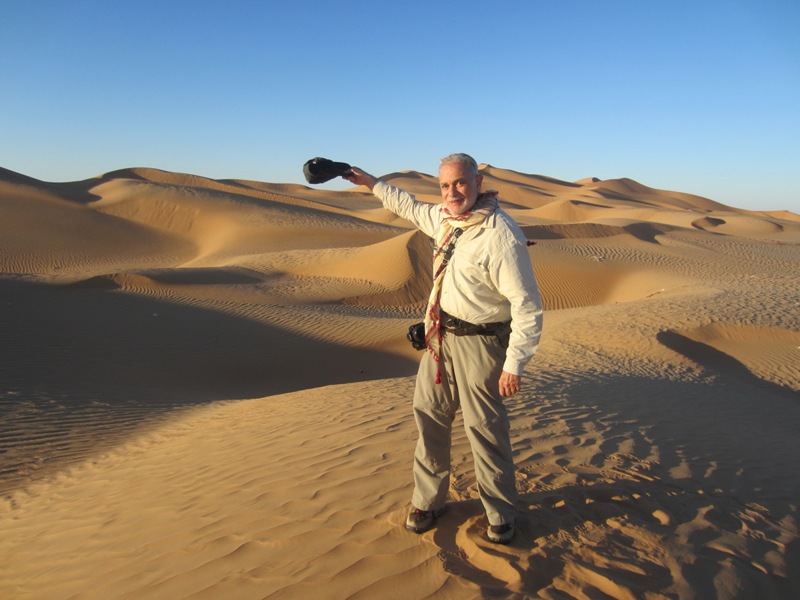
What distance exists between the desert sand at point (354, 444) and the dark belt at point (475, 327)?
3.46 feet

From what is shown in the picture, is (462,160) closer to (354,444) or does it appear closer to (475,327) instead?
(475,327)

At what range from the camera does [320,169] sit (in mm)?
3361

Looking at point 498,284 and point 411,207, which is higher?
point 411,207

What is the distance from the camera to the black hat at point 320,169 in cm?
334

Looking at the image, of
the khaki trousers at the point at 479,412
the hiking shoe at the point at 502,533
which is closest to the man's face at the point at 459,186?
the khaki trousers at the point at 479,412

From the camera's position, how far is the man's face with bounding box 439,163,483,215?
297cm

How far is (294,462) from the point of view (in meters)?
4.76

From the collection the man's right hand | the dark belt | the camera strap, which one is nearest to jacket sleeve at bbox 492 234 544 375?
the dark belt

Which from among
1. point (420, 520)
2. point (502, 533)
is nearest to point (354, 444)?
point (420, 520)

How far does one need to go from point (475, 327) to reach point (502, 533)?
3.42ft

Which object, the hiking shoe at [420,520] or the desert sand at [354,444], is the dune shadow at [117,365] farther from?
the hiking shoe at [420,520]

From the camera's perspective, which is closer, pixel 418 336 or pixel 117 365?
pixel 418 336

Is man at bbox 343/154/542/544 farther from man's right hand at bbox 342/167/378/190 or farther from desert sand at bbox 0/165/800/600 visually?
A: man's right hand at bbox 342/167/378/190

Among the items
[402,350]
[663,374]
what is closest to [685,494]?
[663,374]
